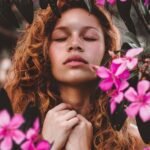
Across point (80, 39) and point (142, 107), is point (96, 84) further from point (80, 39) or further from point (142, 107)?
point (142, 107)

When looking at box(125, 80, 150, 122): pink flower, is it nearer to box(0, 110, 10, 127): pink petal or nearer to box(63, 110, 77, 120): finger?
box(0, 110, 10, 127): pink petal

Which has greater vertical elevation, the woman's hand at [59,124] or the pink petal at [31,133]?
the pink petal at [31,133]

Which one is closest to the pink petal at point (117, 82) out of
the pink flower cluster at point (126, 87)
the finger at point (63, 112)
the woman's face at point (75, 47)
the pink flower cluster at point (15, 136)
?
the pink flower cluster at point (126, 87)

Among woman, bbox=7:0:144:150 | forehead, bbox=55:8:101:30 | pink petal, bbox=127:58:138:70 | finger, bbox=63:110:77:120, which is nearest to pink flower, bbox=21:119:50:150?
pink petal, bbox=127:58:138:70

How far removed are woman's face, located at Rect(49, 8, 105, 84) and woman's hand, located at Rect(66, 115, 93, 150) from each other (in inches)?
6.8

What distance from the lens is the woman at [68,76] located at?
223 centimetres

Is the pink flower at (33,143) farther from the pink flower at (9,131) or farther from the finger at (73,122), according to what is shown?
A: the finger at (73,122)

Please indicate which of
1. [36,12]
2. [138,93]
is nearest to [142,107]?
[138,93]

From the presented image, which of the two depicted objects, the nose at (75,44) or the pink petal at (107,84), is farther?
the nose at (75,44)

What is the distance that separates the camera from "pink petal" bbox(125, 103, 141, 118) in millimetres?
1584

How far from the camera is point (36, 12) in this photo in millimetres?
2572

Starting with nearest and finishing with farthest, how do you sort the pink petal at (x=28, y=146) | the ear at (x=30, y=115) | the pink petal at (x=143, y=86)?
1. the pink petal at (x=143, y=86)
2. the pink petal at (x=28, y=146)
3. the ear at (x=30, y=115)

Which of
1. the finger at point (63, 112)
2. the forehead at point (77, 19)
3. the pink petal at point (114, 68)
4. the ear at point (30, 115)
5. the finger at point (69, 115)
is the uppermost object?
the forehead at point (77, 19)

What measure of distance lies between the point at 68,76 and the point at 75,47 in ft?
0.38
